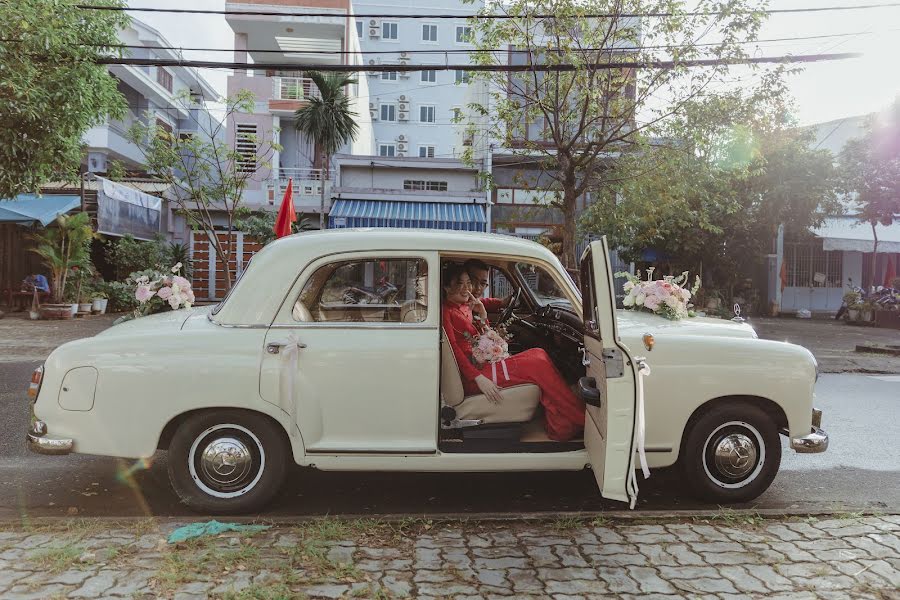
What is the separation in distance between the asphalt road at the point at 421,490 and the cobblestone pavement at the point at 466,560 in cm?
45

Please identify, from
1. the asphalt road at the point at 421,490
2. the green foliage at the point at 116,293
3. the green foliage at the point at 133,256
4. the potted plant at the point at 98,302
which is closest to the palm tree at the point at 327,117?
the green foliage at the point at 133,256

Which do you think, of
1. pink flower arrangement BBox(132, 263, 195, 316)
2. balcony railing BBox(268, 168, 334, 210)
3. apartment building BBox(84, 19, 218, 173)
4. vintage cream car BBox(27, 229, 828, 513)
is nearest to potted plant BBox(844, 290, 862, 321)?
balcony railing BBox(268, 168, 334, 210)

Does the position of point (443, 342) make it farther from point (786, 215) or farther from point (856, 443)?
point (786, 215)

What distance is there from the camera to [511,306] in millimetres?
5895

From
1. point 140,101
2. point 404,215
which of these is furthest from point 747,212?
point 140,101

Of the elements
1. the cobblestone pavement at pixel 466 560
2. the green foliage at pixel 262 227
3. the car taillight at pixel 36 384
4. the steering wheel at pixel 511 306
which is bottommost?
the cobblestone pavement at pixel 466 560

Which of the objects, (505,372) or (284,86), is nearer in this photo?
(505,372)

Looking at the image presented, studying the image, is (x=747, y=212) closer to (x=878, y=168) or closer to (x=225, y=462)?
(x=878, y=168)

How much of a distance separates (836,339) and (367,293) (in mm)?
15656

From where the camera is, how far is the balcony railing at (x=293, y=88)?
27.5m

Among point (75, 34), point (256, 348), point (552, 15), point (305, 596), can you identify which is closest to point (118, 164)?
point (75, 34)

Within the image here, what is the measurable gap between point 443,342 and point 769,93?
871cm

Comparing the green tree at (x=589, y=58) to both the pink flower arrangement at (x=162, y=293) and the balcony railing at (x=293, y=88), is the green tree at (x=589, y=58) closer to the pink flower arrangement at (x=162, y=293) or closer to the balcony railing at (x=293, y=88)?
the pink flower arrangement at (x=162, y=293)

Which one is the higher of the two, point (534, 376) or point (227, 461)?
point (534, 376)
